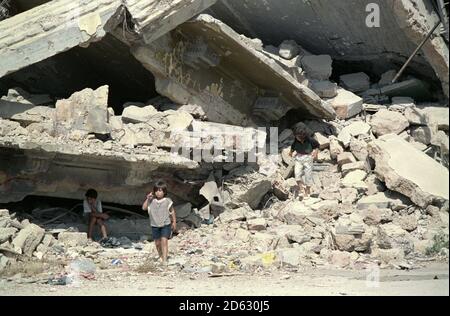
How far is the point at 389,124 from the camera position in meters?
9.95

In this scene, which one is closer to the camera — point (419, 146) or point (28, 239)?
point (28, 239)

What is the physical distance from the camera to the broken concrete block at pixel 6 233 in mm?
6715

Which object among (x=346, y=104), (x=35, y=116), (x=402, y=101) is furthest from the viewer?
(x=402, y=101)

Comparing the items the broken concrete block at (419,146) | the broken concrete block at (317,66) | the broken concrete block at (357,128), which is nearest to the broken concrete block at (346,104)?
the broken concrete block at (357,128)

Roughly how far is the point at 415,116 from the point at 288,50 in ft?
8.16

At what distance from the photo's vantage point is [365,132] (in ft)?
32.5

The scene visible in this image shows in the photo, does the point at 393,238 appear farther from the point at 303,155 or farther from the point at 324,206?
the point at 303,155

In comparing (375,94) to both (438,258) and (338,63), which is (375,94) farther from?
(438,258)

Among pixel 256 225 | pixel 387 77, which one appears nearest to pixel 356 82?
pixel 387 77

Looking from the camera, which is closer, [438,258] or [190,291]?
[190,291]

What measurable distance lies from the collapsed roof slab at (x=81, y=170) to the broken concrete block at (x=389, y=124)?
338 centimetres

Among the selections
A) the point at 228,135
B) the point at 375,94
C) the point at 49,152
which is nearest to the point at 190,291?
the point at 49,152
